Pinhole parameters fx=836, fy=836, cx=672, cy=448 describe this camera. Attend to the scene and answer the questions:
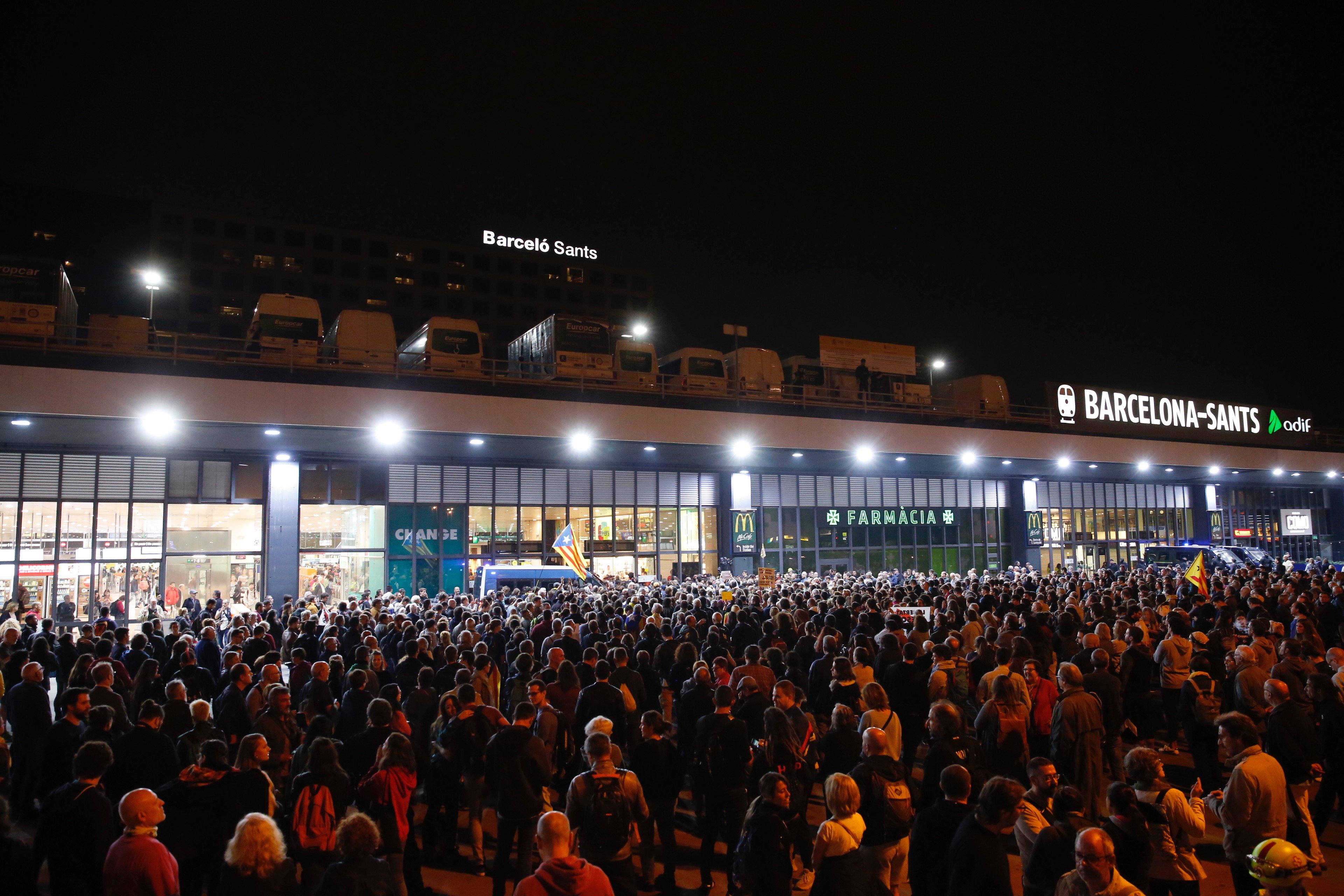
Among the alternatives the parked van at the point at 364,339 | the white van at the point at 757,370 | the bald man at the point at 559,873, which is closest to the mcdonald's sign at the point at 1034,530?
the white van at the point at 757,370

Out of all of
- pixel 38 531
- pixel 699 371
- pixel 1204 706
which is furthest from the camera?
pixel 699 371

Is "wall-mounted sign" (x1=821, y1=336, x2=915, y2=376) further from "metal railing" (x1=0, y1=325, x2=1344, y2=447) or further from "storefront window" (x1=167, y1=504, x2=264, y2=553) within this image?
"storefront window" (x1=167, y1=504, x2=264, y2=553)

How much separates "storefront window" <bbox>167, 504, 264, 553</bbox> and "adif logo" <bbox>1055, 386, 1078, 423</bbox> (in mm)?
28945

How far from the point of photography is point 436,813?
7246 millimetres

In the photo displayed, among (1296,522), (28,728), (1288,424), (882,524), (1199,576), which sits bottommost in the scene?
(28,728)

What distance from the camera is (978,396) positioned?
3281 cm

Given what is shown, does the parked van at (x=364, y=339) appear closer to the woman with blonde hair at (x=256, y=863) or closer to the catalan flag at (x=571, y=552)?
the catalan flag at (x=571, y=552)

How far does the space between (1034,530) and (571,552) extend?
27.4m

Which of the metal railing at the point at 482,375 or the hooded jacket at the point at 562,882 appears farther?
the metal railing at the point at 482,375

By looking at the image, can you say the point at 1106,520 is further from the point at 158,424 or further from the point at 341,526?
the point at 158,424

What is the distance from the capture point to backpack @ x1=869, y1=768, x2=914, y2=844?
5480mm

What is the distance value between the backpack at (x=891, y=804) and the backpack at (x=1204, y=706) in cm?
446

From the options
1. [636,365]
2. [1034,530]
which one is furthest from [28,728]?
[1034,530]

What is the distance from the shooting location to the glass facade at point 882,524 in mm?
34406
